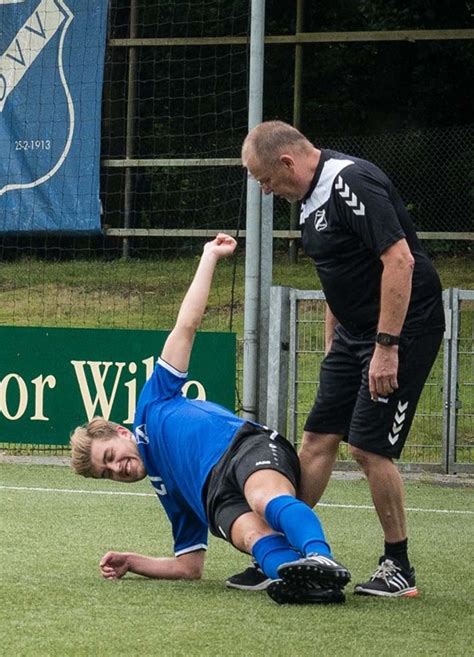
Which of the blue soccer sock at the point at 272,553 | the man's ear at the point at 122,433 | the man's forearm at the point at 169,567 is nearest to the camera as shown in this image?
the blue soccer sock at the point at 272,553

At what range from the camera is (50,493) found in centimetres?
805

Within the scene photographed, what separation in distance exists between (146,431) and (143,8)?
1068 cm

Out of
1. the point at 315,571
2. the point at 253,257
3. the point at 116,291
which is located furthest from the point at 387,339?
the point at 116,291

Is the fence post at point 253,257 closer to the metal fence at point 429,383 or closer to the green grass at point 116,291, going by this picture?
the metal fence at point 429,383

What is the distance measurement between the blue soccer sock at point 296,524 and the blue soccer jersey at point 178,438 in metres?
0.39

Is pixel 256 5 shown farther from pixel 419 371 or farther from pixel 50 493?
pixel 419 371

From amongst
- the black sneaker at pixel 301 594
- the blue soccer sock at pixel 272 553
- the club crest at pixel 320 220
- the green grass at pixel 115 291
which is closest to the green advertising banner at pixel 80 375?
the green grass at pixel 115 291

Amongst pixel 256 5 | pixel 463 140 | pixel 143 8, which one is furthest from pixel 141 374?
pixel 463 140

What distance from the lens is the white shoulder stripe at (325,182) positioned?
4828 mm

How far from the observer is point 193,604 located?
4.59 m

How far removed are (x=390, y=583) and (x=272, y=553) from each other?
533mm

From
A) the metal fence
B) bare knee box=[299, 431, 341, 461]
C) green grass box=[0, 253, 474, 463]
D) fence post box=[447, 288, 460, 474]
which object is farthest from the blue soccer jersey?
green grass box=[0, 253, 474, 463]

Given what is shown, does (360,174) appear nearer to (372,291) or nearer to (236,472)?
(372,291)

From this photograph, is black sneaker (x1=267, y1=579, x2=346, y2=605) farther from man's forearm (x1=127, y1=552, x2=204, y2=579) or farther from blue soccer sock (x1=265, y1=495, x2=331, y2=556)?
man's forearm (x1=127, y1=552, x2=204, y2=579)
